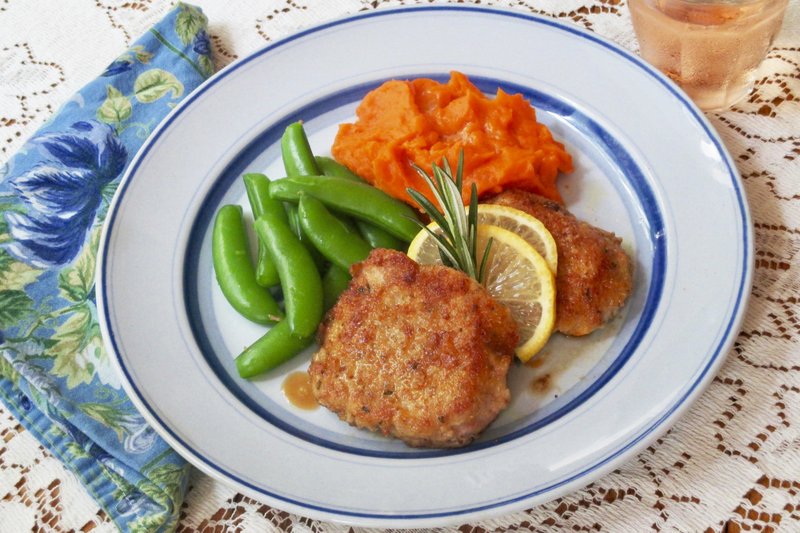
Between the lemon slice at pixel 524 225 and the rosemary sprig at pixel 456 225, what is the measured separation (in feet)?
0.35

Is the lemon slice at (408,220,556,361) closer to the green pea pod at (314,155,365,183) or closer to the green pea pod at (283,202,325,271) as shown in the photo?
the green pea pod at (283,202,325,271)

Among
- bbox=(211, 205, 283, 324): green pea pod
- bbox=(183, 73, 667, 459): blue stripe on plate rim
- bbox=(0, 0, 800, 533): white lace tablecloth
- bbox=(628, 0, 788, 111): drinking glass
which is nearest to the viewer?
bbox=(0, 0, 800, 533): white lace tablecloth

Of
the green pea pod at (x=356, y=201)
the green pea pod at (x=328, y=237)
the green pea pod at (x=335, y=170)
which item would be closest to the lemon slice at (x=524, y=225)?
the green pea pod at (x=356, y=201)

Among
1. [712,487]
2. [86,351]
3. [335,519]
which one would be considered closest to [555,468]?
[712,487]

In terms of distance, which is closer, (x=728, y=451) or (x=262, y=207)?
(x=728, y=451)

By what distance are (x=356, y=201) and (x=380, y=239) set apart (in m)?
0.18

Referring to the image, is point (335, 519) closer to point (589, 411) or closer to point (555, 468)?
point (555, 468)

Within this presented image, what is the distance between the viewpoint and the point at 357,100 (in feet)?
11.7

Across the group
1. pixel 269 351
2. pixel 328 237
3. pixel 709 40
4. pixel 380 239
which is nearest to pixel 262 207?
pixel 328 237

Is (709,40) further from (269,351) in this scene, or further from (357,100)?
(269,351)

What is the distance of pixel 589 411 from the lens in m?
2.48

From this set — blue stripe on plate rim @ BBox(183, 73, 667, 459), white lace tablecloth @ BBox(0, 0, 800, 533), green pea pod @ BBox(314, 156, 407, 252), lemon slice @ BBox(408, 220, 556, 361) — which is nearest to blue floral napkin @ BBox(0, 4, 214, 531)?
white lace tablecloth @ BBox(0, 0, 800, 533)

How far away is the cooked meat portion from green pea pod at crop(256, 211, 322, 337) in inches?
31.2

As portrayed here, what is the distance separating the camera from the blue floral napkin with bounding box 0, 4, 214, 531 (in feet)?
8.81
